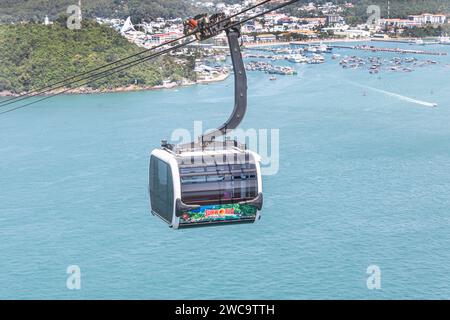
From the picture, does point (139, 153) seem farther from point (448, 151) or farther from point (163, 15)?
point (163, 15)

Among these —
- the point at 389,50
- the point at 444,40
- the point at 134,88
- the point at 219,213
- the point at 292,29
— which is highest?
the point at 219,213

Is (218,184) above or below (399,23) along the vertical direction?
above

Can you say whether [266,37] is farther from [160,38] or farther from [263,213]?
[263,213]

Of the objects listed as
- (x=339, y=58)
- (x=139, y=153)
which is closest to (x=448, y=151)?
(x=139, y=153)

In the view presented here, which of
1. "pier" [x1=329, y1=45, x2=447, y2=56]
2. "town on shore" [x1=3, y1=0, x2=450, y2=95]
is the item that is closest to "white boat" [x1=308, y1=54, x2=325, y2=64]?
"town on shore" [x1=3, y1=0, x2=450, y2=95]

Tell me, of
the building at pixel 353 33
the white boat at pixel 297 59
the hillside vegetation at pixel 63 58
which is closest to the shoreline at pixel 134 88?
the hillside vegetation at pixel 63 58

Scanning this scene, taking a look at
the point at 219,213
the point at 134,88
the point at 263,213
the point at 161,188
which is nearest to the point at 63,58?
the point at 134,88

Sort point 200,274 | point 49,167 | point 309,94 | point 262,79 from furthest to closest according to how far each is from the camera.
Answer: point 262,79
point 309,94
point 49,167
point 200,274
